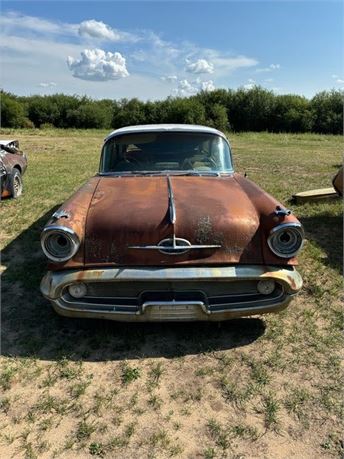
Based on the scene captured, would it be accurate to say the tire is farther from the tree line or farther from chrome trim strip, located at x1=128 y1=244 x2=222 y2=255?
the tree line

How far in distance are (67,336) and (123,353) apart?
0.55 meters

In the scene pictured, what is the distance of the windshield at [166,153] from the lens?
180 inches

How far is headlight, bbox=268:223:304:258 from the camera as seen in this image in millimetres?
3158

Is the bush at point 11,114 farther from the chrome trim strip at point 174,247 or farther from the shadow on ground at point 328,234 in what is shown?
the chrome trim strip at point 174,247

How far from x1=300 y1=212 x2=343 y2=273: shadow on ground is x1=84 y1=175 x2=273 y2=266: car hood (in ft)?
6.73

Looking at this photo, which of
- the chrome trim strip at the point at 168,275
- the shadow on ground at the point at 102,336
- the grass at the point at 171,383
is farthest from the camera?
the shadow on ground at the point at 102,336

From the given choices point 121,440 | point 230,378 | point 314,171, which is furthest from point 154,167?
point 314,171

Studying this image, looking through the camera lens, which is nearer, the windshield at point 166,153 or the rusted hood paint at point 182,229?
the rusted hood paint at point 182,229

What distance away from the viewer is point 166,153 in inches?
182

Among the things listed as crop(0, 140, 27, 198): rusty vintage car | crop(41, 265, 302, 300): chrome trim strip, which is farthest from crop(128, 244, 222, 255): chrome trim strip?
crop(0, 140, 27, 198): rusty vintage car

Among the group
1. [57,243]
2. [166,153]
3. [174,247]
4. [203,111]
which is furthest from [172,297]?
[203,111]

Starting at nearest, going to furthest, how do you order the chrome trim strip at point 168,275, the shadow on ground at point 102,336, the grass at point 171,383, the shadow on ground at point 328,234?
1. the grass at point 171,383
2. the chrome trim strip at point 168,275
3. the shadow on ground at point 102,336
4. the shadow on ground at point 328,234

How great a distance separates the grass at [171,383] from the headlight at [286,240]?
79 cm

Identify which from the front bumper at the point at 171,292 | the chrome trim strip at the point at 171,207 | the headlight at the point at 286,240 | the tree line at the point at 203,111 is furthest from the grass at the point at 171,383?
the tree line at the point at 203,111
